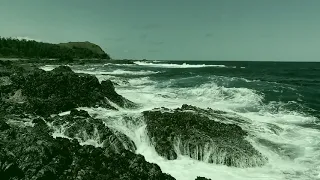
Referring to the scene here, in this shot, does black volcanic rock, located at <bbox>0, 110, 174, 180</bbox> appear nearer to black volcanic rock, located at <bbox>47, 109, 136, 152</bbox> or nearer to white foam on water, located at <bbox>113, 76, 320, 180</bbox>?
white foam on water, located at <bbox>113, 76, 320, 180</bbox>

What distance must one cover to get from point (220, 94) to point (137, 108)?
11085 mm

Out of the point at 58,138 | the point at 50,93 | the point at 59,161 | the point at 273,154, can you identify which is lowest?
the point at 273,154

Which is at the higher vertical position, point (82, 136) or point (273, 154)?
point (82, 136)

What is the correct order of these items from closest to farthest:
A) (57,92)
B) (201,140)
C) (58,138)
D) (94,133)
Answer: (58,138), (201,140), (94,133), (57,92)

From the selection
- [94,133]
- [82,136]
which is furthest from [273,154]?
[82,136]

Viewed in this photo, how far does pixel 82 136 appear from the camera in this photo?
1418 centimetres

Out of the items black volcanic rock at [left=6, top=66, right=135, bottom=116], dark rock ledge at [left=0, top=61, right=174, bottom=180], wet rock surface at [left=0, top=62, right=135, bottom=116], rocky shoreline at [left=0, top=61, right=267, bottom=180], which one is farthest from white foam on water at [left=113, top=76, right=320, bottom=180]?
wet rock surface at [left=0, top=62, right=135, bottom=116]

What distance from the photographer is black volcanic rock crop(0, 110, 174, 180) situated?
9.59 m

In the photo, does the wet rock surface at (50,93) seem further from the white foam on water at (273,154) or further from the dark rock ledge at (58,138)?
the white foam on water at (273,154)

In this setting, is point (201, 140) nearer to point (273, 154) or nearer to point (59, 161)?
point (273, 154)

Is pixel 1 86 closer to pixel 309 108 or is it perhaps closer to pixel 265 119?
pixel 265 119

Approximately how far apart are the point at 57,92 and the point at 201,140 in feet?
32.0

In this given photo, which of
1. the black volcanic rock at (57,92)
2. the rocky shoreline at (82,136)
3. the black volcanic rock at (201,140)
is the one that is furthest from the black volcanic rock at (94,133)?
the black volcanic rock at (57,92)

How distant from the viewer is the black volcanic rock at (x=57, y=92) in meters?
17.5
